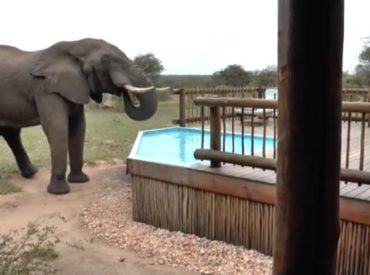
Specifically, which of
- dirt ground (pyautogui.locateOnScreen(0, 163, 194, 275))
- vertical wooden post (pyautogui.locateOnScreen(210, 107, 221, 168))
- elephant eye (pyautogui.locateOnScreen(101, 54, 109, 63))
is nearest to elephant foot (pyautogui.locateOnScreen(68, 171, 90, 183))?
dirt ground (pyautogui.locateOnScreen(0, 163, 194, 275))

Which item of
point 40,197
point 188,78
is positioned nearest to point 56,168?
point 40,197

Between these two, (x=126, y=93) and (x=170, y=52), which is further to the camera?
(x=170, y=52)

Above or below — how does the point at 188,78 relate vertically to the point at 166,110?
above

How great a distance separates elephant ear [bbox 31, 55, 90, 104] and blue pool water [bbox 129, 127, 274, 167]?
1081 millimetres

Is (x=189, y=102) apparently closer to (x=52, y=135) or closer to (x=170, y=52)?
(x=52, y=135)

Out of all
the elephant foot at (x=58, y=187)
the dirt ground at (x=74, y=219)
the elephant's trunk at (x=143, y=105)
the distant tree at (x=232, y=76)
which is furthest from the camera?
the distant tree at (x=232, y=76)

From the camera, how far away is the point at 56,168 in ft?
20.8

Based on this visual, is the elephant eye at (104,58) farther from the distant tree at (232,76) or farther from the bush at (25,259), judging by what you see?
the distant tree at (232,76)

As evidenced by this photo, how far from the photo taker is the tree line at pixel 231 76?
1770cm

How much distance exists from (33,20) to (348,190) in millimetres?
3301

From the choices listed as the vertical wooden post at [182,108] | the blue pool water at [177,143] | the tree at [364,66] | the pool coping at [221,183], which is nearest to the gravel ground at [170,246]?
the pool coping at [221,183]

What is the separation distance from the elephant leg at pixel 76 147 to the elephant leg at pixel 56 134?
465mm

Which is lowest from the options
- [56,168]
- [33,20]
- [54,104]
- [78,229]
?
[78,229]

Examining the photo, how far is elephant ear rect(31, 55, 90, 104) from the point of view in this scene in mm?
6453
